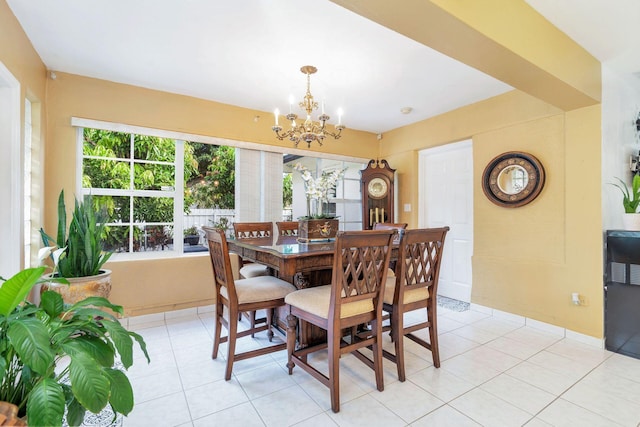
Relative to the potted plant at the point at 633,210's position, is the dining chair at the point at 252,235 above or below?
below

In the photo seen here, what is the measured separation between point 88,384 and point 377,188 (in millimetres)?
3981

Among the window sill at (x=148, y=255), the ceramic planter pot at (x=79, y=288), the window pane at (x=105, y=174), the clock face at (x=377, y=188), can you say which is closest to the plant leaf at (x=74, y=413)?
the ceramic planter pot at (x=79, y=288)

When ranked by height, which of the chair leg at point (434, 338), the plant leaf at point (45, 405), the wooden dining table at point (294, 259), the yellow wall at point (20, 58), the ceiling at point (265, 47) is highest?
the ceiling at point (265, 47)

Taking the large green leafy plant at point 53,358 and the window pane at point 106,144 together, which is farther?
the window pane at point 106,144

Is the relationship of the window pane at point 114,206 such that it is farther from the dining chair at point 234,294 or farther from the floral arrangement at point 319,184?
the floral arrangement at point 319,184

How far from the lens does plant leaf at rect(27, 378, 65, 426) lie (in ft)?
2.66

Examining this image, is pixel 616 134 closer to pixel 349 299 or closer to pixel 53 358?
pixel 349 299

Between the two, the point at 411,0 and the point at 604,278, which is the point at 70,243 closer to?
the point at 411,0

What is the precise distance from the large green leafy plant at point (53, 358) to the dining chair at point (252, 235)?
1718 millimetres

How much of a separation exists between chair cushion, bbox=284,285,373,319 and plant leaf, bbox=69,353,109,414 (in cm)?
115

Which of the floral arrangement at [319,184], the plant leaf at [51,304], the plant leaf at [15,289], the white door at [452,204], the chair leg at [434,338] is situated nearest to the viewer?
the plant leaf at [15,289]

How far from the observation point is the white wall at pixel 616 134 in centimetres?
265

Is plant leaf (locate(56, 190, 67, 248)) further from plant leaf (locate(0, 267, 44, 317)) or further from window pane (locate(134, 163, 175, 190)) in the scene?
plant leaf (locate(0, 267, 44, 317))

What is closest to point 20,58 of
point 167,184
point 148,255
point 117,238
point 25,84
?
point 25,84
